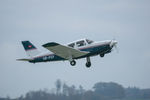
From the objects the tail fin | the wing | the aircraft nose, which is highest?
the tail fin

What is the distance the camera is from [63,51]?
39.8 m

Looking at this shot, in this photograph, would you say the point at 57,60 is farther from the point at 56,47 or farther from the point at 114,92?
the point at 114,92

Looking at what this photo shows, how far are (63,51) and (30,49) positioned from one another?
6.15 meters

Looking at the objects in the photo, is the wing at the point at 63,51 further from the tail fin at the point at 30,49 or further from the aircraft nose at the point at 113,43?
the tail fin at the point at 30,49

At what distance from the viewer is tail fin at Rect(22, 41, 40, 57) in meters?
43.8

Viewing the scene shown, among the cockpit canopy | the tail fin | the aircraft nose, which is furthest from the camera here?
the tail fin

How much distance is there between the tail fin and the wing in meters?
4.10

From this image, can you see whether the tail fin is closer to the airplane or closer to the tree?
the airplane

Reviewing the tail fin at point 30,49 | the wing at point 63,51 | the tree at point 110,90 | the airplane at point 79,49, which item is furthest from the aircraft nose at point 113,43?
the tree at point 110,90

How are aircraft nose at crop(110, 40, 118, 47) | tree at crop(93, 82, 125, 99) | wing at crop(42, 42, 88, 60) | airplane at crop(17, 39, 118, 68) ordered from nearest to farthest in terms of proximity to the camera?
wing at crop(42, 42, 88, 60) < airplane at crop(17, 39, 118, 68) < aircraft nose at crop(110, 40, 118, 47) < tree at crop(93, 82, 125, 99)

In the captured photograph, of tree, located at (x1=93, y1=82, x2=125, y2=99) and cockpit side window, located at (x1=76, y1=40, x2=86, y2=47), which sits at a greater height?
tree, located at (x1=93, y1=82, x2=125, y2=99)

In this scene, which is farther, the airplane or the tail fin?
the tail fin

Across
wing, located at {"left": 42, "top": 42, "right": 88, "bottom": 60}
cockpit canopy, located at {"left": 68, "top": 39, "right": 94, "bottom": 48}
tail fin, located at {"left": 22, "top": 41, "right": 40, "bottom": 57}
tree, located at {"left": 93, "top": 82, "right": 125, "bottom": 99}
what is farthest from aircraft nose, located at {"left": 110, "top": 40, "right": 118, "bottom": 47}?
tree, located at {"left": 93, "top": 82, "right": 125, "bottom": 99}

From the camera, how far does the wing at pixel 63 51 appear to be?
38300mm
